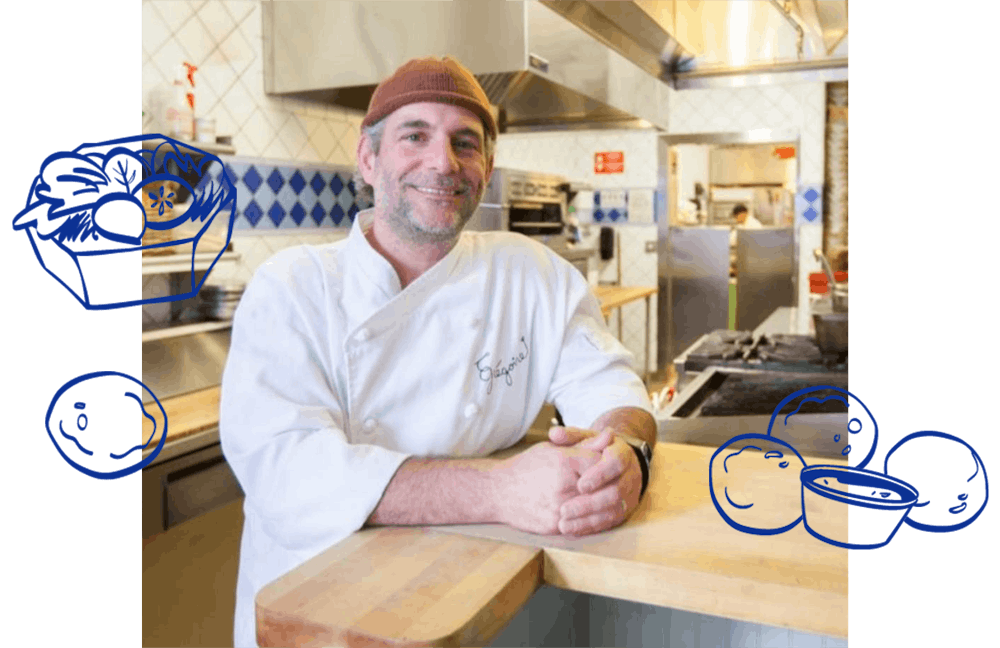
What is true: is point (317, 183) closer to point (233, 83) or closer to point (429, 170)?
point (233, 83)

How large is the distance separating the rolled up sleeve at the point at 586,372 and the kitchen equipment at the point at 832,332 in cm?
111

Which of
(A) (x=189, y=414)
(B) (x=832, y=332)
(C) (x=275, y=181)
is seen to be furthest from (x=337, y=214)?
(B) (x=832, y=332)

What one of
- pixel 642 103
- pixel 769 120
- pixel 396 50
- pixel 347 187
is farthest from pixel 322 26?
pixel 769 120

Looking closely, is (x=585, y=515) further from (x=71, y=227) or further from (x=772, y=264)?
(x=772, y=264)

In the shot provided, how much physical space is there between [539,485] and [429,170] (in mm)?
587

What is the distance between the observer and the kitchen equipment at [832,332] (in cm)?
247

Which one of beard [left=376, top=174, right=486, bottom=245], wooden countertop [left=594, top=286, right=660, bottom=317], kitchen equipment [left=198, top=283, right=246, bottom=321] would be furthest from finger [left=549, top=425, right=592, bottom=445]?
wooden countertop [left=594, top=286, right=660, bottom=317]

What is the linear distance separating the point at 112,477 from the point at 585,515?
1122mm

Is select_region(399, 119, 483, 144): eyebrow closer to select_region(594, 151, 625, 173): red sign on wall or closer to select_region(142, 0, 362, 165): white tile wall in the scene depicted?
select_region(142, 0, 362, 165): white tile wall

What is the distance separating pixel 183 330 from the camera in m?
2.53

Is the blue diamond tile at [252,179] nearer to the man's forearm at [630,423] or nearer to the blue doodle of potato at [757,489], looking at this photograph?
the man's forearm at [630,423]

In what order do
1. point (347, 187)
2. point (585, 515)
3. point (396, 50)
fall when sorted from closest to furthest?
point (585, 515) → point (396, 50) → point (347, 187)

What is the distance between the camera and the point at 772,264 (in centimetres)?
654

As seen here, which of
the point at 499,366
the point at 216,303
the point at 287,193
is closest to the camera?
the point at 499,366
